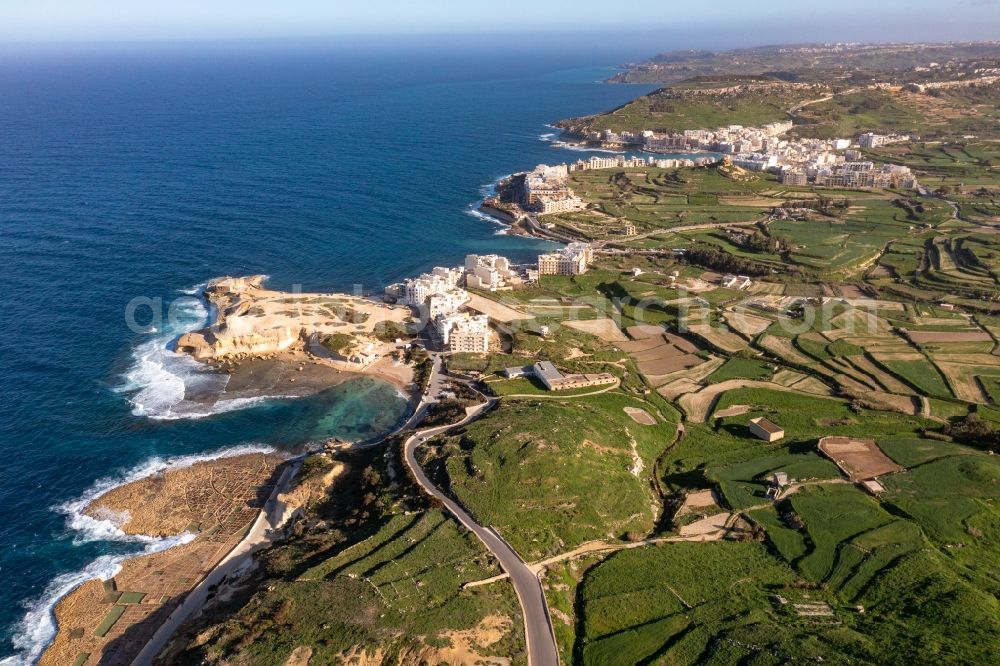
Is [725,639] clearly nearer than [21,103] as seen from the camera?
Yes

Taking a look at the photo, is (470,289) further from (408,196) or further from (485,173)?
(485,173)

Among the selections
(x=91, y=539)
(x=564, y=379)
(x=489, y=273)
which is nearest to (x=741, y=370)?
(x=564, y=379)

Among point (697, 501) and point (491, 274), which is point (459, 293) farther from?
point (697, 501)

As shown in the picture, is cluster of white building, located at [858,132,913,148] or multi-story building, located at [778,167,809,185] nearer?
multi-story building, located at [778,167,809,185]

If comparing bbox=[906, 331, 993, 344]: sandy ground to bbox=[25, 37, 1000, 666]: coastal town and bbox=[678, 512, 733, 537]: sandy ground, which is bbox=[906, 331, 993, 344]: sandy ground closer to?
bbox=[25, 37, 1000, 666]: coastal town

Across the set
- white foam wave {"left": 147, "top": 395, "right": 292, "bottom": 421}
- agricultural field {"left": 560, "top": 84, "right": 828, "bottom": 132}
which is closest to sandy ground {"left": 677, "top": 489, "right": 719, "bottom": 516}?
white foam wave {"left": 147, "top": 395, "right": 292, "bottom": 421}

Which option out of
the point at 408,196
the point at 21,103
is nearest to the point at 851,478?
the point at 408,196
